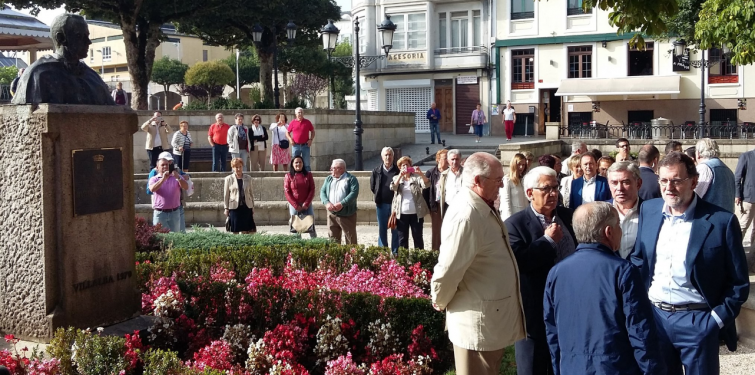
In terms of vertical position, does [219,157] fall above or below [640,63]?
below

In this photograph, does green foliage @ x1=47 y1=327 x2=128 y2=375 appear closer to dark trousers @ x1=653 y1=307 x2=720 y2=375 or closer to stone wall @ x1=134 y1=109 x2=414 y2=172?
dark trousers @ x1=653 y1=307 x2=720 y2=375

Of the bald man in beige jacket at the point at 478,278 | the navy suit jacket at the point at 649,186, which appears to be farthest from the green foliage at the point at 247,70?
the bald man in beige jacket at the point at 478,278

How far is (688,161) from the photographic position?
16.8ft

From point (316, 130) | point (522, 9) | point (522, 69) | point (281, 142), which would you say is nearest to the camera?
point (281, 142)

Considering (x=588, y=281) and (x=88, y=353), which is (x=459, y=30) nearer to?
(x=88, y=353)

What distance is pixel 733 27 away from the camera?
12.7m

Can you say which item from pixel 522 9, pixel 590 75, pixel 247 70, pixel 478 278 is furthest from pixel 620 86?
pixel 247 70

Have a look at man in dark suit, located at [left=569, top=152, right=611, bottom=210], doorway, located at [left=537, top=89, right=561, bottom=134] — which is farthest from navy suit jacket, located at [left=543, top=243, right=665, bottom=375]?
doorway, located at [left=537, top=89, right=561, bottom=134]

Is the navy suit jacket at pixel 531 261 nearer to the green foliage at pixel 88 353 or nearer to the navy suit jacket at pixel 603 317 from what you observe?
the navy suit jacket at pixel 603 317

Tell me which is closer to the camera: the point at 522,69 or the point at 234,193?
the point at 234,193

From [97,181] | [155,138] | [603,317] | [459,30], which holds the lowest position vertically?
[603,317]

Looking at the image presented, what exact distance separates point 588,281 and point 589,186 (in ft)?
15.4

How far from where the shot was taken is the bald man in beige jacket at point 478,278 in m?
4.82

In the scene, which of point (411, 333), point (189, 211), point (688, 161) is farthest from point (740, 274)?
point (189, 211)
